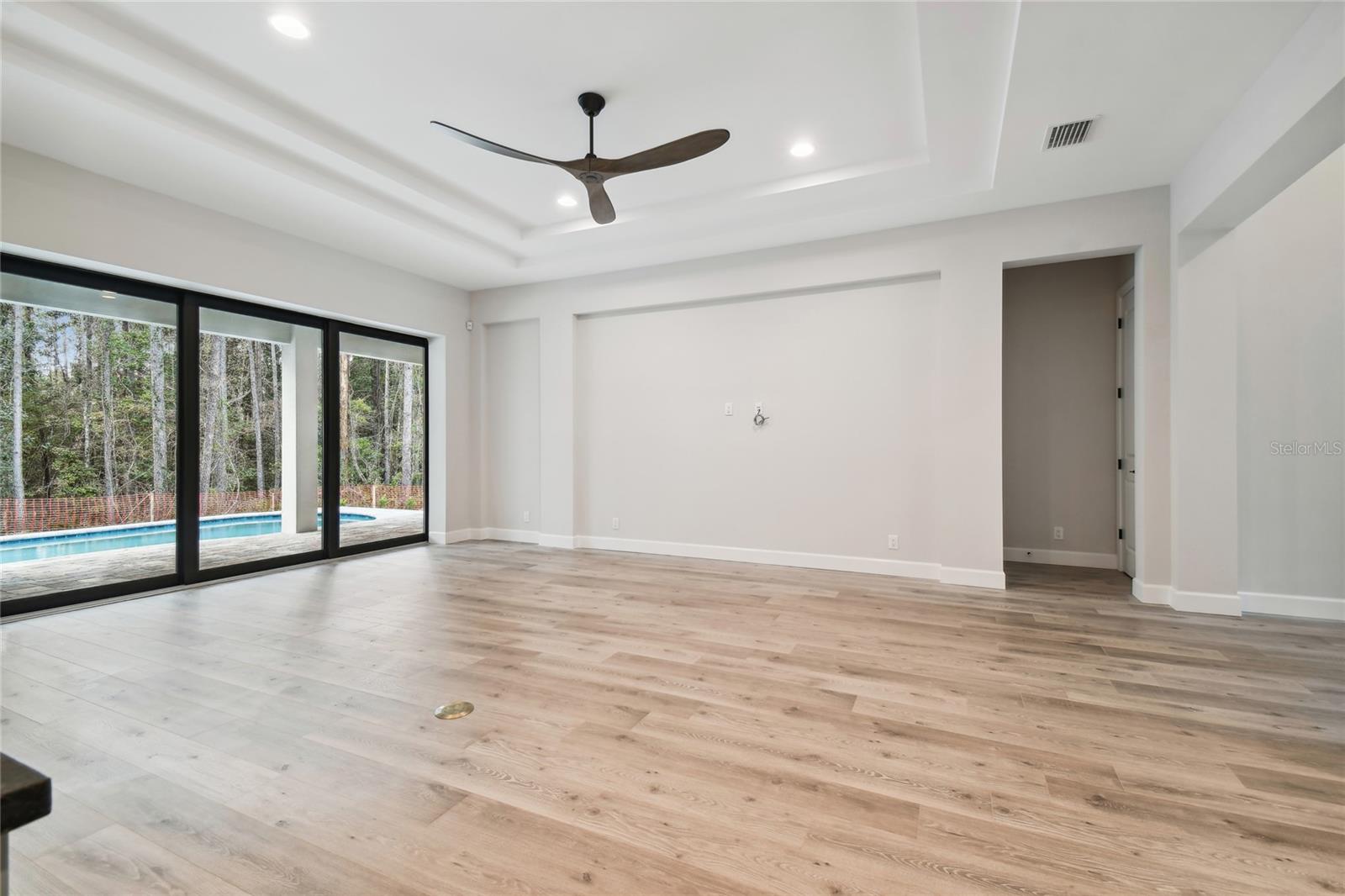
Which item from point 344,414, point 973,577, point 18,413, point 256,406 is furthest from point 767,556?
point 18,413

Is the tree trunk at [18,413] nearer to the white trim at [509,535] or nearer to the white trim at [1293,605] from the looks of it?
the white trim at [509,535]

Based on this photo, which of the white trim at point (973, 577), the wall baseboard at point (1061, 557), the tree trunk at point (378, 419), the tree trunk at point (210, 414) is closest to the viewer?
the white trim at point (973, 577)

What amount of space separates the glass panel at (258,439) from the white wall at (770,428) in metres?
2.56

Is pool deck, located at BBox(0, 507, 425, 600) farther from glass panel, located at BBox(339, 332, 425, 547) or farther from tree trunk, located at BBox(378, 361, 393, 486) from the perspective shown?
tree trunk, located at BBox(378, 361, 393, 486)

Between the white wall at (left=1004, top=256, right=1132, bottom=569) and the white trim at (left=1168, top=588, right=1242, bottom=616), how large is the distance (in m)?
1.39

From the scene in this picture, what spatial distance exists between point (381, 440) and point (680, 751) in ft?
17.1

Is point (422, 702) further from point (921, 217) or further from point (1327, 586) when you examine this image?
point (1327, 586)

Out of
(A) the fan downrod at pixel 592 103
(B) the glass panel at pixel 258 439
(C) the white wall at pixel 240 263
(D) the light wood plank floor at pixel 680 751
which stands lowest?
(D) the light wood plank floor at pixel 680 751

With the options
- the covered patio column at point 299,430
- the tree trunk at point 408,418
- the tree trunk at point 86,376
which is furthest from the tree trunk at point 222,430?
the tree trunk at point 408,418

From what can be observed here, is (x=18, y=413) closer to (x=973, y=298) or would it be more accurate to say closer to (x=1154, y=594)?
(x=973, y=298)

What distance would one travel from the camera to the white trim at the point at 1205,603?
12.4 ft

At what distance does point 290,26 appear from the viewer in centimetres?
275

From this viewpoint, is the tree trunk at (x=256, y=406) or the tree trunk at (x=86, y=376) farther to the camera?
the tree trunk at (x=256, y=406)

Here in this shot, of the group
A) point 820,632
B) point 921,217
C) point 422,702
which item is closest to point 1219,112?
point 921,217
